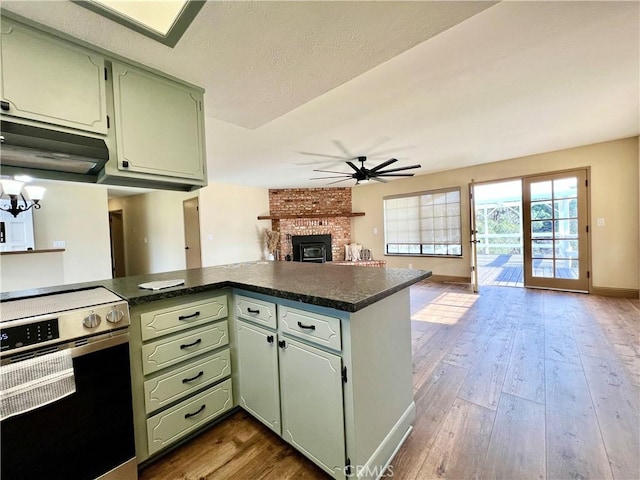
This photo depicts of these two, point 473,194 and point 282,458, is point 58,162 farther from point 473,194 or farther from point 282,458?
point 473,194

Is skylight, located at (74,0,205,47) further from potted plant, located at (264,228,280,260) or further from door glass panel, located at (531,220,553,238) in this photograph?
door glass panel, located at (531,220,553,238)

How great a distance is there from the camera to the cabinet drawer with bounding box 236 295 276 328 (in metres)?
1.46

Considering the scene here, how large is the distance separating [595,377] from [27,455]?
10.8ft

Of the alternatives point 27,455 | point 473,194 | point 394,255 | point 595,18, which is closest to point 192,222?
point 394,255

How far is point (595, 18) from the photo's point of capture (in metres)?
1.55

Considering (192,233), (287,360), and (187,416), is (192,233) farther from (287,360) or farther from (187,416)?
(287,360)

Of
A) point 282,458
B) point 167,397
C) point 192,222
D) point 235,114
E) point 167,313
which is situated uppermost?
point 235,114

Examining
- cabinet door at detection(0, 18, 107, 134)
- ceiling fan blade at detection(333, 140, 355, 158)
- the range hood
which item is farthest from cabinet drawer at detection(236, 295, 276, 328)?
ceiling fan blade at detection(333, 140, 355, 158)

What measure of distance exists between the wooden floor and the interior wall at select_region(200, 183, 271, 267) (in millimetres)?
4460

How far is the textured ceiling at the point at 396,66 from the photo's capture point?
1.24 m

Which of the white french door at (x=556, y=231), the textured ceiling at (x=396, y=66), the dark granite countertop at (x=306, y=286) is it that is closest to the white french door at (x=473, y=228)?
the white french door at (x=556, y=231)

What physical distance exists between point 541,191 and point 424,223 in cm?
206

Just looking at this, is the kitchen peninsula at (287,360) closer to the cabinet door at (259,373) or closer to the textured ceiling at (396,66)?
the cabinet door at (259,373)

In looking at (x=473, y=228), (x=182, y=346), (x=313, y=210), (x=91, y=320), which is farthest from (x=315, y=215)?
(x=91, y=320)
